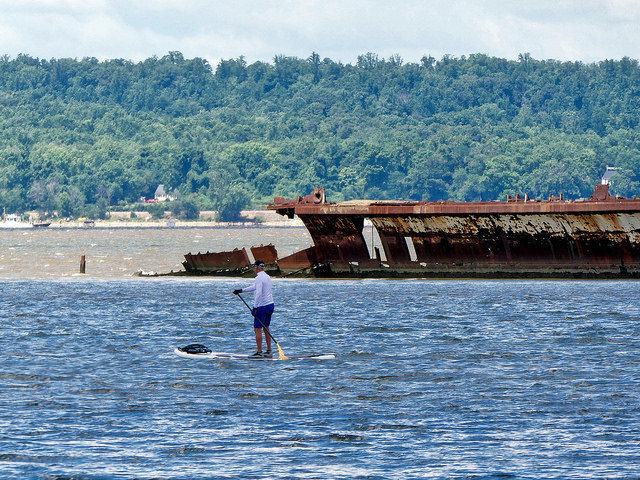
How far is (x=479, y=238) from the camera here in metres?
51.3

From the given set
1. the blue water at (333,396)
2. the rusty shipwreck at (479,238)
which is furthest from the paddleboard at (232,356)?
the rusty shipwreck at (479,238)

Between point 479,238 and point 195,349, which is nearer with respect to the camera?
point 195,349

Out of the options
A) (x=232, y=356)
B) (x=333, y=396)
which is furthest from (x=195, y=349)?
(x=333, y=396)

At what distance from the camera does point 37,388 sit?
888 inches

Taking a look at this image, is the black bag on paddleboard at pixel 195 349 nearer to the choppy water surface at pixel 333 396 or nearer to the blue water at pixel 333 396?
the blue water at pixel 333 396

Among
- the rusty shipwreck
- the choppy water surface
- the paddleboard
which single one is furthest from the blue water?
the rusty shipwreck

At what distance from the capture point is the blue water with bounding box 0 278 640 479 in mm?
16406

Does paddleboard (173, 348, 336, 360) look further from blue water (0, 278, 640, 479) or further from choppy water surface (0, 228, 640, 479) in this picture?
choppy water surface (0, 228, 640, 479)

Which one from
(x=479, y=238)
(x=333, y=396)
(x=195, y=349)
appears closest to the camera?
(x=333, y=396)

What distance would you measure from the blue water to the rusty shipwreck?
9233 mm

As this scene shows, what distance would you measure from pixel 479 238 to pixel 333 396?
101 ft

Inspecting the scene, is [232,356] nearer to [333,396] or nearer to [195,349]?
[195,349]

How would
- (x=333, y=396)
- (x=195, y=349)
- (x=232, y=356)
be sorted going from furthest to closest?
(x=195, y=349)
(x=232, y=356)
(x=333, y=396)

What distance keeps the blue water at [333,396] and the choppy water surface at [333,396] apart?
0.19 ft
